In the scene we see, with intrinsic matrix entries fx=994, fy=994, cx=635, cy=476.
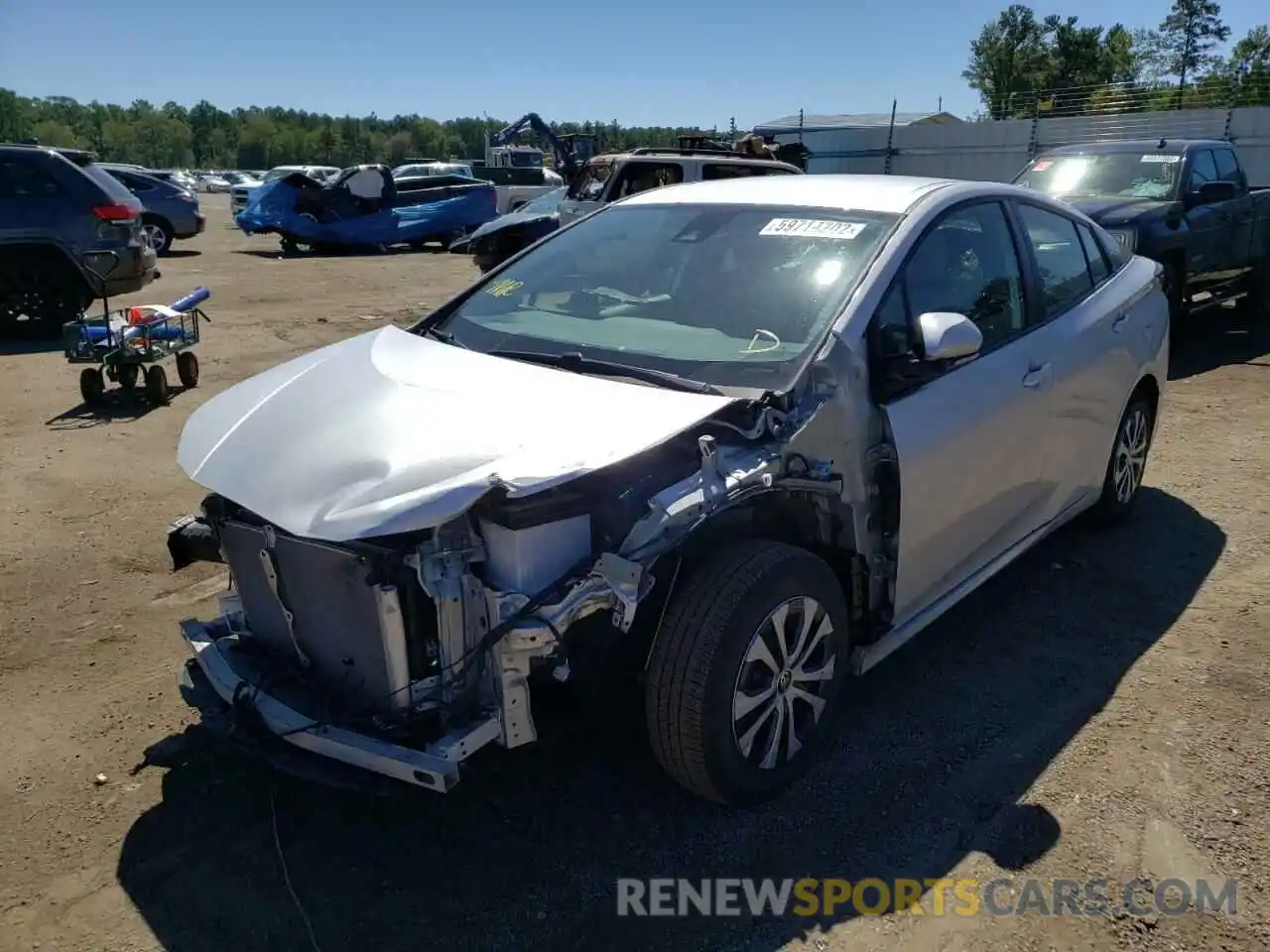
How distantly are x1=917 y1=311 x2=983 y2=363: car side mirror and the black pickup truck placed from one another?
257 inches

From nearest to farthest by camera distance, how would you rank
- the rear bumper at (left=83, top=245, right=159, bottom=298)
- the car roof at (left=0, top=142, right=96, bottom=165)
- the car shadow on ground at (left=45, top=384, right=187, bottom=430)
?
1. the car shadow on ground at (left=45, top=384, right=187, bottom=430)
2. the rear bumper at (left=83, top=245, right=159, bottom=298)
3. the car roof at (left=0, top=142, right=96, bottom=165)

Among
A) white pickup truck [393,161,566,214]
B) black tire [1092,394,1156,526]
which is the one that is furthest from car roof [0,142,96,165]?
white pickup truck [393,161,566,214]

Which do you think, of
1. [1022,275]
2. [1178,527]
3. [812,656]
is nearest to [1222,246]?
[1178,527]

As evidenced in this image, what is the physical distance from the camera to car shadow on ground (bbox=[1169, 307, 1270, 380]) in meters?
9.31

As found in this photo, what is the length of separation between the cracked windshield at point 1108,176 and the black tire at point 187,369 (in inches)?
297

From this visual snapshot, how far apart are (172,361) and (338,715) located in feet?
26.0

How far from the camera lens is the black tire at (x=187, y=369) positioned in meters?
8.16

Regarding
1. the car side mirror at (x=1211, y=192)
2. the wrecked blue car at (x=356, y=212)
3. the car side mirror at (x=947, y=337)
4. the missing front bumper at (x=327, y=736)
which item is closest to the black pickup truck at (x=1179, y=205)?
the car side mirror at (x=1211, y=192)

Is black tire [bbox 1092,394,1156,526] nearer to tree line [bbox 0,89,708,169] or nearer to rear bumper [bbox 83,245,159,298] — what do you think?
rear bumper [bbox 83,245,159,298]

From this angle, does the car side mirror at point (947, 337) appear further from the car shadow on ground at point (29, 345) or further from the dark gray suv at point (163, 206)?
the dark gray suv at point (163, 206)

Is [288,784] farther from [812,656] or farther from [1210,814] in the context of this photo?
[1210,814]

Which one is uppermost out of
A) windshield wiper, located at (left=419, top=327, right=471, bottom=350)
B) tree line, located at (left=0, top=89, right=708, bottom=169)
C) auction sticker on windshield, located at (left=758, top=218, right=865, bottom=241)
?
tree line, located at (left=0, top=89, right=708, bottom=169)

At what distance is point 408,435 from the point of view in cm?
272
